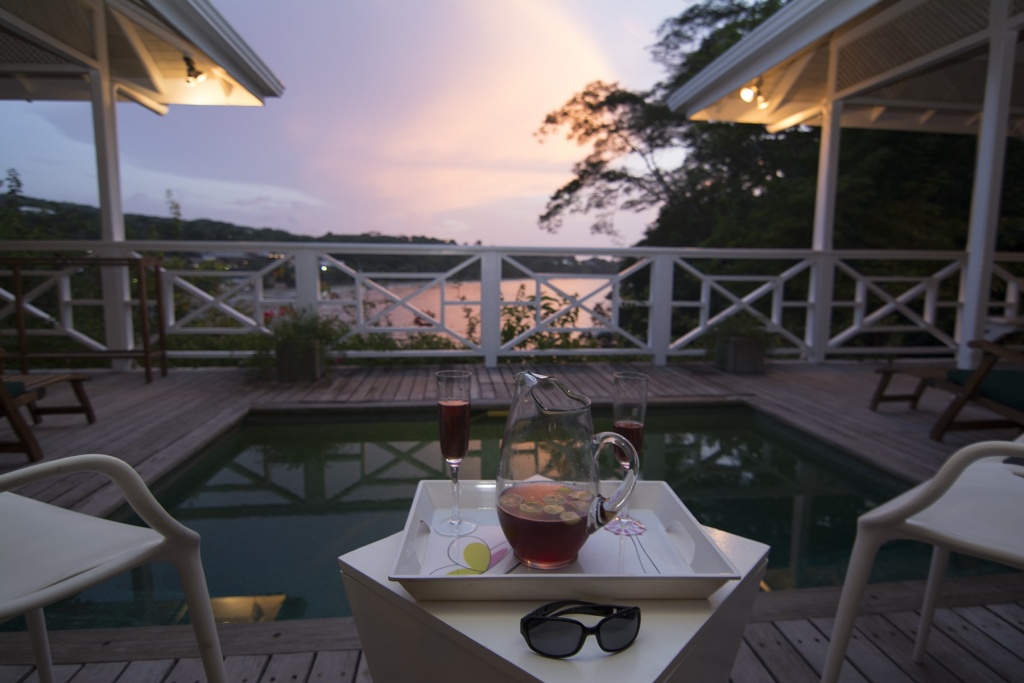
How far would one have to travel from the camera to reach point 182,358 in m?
4.71

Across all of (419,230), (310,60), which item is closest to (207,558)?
(419,230)

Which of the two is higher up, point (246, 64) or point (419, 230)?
point (246, 64)

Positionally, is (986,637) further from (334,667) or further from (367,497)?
(367,497)

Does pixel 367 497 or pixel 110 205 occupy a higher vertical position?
pixel 110 205

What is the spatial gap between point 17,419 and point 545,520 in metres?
2.46

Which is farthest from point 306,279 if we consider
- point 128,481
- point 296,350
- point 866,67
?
point 866,67

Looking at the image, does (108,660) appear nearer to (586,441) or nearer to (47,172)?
(586,441)

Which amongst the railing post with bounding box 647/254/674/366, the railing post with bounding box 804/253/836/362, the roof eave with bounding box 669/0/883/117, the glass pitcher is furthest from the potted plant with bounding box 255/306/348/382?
the railing post with bounding box 804/253/836/362

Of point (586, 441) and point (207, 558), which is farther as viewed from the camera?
point (207, 558)

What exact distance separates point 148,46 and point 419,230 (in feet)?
8.16

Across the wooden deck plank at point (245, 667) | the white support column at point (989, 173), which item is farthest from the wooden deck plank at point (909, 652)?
the white support column at point (989, 173)

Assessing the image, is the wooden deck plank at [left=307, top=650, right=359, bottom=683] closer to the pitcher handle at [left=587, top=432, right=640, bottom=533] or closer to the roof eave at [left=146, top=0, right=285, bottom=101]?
the pitcher handle at [left=587, top=432, right=640, bottom=533]

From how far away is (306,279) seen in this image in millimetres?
4559

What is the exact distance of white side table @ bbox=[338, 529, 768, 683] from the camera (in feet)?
2.19
